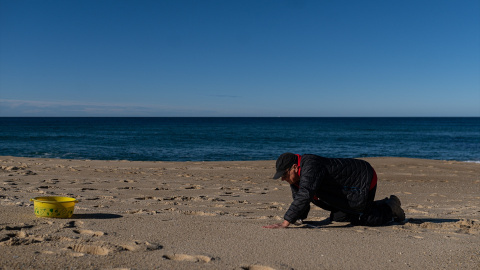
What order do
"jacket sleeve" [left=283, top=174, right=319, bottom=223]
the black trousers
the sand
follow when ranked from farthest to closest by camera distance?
the black trousers
"jacket sleeve" [left=283, top=174, right=319, bottom=223]
the sand

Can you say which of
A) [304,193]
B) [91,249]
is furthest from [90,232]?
[304,193]

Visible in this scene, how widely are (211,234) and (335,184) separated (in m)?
1.59

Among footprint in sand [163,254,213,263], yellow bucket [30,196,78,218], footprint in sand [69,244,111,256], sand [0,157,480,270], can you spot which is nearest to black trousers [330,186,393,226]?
sand [0,157,480,270]

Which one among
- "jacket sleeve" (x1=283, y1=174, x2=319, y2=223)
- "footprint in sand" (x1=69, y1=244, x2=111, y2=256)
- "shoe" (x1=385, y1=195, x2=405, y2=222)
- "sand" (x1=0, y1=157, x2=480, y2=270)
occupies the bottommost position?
"sand" (x1=0, y1=157, x2=480, y2=270)

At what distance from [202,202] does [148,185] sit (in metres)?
2.53

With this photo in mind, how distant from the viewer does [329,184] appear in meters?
4.59

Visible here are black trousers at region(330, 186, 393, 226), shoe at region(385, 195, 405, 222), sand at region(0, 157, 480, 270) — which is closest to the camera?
sand at region(0, 157, 480, 270)

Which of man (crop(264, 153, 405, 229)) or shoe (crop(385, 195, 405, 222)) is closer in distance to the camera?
man (crop(264, 153, 405, 229))

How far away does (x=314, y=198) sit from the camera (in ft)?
15.9

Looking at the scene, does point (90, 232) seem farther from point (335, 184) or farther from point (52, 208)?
point (335, 184)

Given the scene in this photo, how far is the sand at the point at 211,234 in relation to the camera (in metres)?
3.47

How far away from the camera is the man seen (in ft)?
14.5

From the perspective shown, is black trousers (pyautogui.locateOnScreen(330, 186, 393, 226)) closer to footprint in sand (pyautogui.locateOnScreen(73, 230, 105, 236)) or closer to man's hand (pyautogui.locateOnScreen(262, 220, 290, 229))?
man's hand (pyautogui.locateOnScreen(262, 220, 290, 229))

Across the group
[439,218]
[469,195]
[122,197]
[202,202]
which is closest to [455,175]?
[469,195]
